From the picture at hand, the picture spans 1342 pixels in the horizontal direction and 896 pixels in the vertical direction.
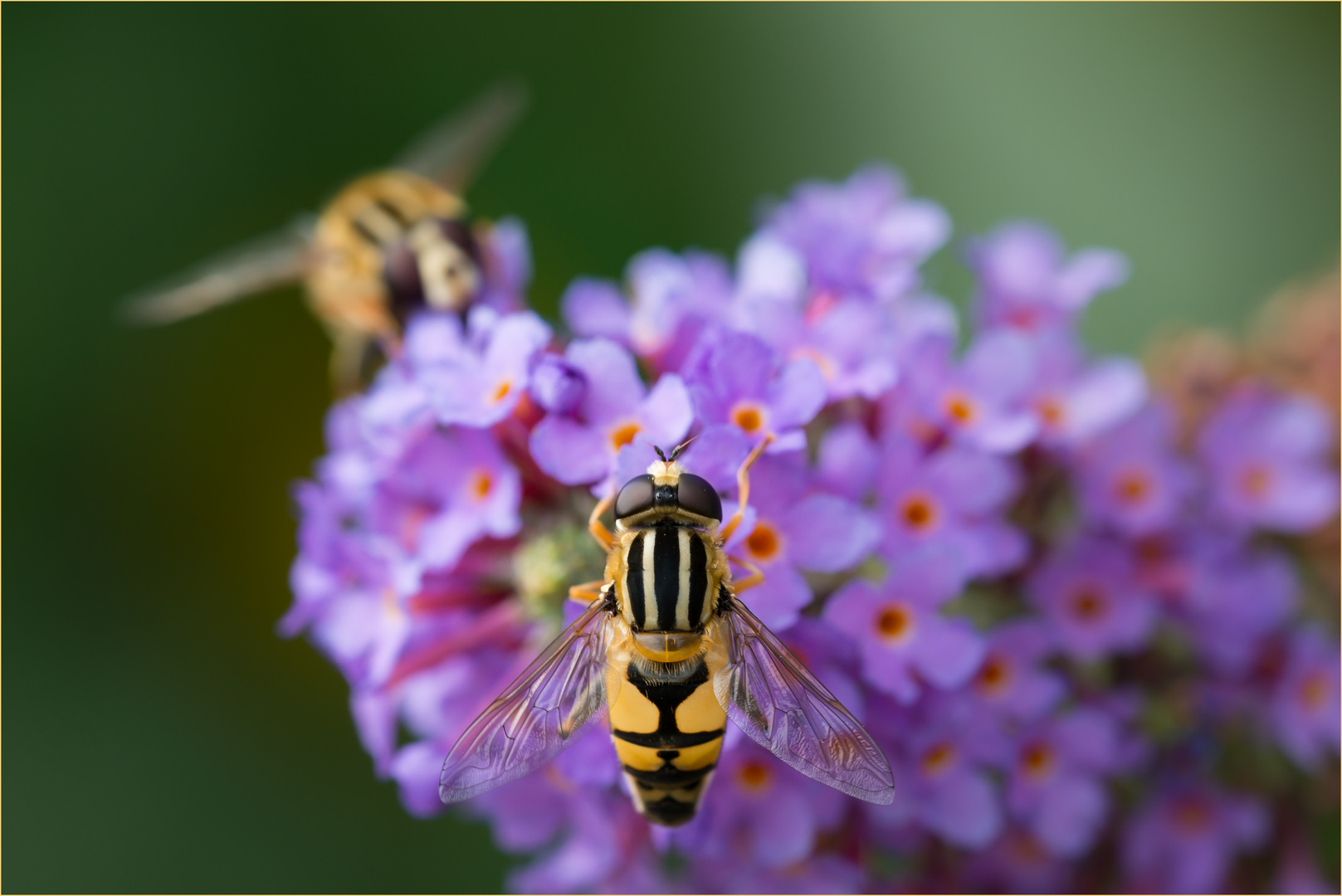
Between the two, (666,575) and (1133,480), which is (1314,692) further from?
(666,575)

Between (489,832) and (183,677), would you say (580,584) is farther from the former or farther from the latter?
(183,677)

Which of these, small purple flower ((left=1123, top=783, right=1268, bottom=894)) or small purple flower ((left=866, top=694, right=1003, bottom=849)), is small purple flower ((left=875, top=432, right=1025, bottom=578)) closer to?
small purple flower ((left=866, top=694, right=1003, bottom=849))

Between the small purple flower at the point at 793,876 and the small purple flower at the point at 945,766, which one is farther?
the small purple flower at the point at 793,876

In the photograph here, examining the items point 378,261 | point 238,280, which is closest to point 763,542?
point 378,261

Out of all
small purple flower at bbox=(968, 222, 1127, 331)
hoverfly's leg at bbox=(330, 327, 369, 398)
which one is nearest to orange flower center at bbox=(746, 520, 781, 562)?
small purple flower at bbox=(968, 222, 1127, 331)

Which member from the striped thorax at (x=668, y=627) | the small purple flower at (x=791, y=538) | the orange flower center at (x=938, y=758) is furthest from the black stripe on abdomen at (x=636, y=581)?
the orange flower center at (x=938, y=758)

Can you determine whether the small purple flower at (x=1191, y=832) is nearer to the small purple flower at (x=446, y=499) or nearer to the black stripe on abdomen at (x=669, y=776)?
the black stripe on abdomen at (x=669, y=776)
